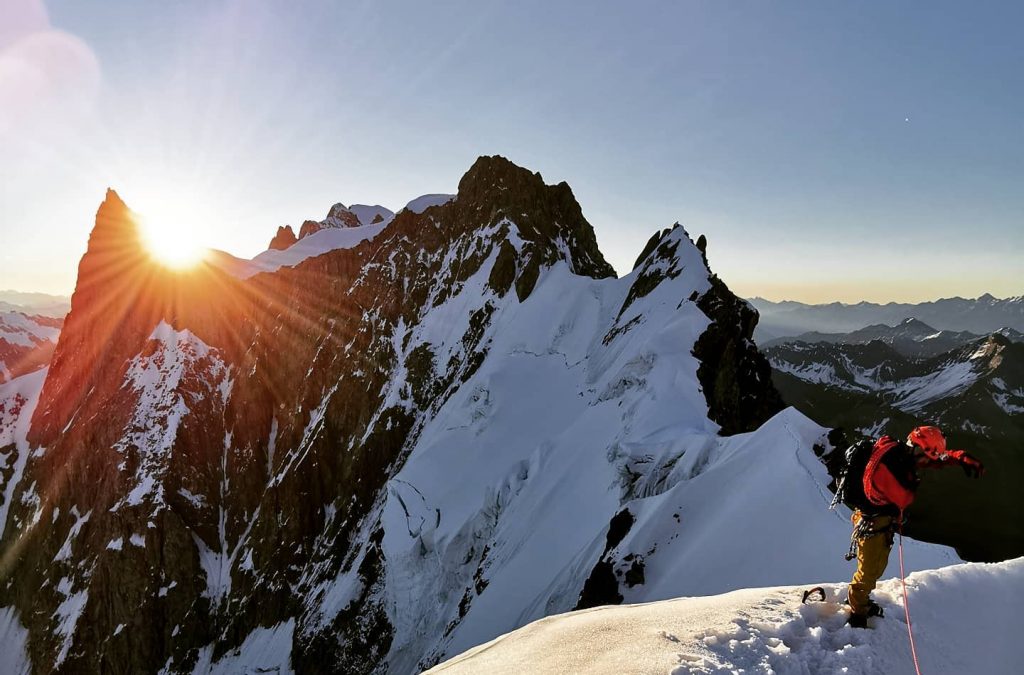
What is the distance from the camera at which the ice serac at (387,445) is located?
98.5 ft

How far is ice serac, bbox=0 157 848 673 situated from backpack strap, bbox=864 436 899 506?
359 inches

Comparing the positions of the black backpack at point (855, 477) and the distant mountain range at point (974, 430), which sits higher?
the black backpack at point (855, 477)

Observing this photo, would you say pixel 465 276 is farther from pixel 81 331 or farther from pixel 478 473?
pixel 81 331

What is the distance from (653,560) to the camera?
18.8 metres

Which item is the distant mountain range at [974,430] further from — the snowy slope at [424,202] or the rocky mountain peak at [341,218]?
the rocky mountain peak at [341,218]

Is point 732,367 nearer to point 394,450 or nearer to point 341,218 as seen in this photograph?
point 394,450

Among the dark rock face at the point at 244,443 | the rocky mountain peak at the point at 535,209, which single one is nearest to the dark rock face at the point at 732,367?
the dark rock face at the point at 244,443

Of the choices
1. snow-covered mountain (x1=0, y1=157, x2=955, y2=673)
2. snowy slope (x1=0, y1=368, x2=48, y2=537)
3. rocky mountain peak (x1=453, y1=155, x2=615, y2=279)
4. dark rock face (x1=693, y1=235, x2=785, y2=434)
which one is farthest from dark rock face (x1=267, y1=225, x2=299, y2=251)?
dark rock face (x1=693, y1=235, x2=785, y2=434)

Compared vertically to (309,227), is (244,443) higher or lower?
lower

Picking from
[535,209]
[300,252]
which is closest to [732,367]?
[535,209]

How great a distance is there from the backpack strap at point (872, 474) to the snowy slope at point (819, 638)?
113cm

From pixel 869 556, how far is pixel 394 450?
6438 centimetres

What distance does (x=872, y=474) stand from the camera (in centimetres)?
643

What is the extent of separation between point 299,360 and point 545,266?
169ft
